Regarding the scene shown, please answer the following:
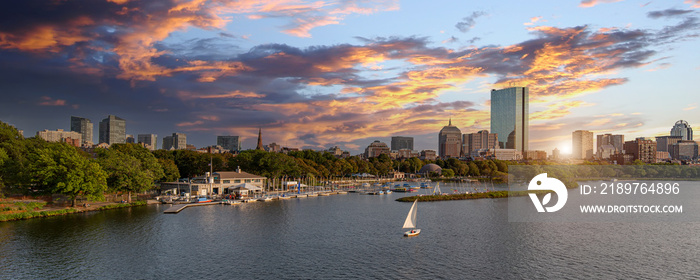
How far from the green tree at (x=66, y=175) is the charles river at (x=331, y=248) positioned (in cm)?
459

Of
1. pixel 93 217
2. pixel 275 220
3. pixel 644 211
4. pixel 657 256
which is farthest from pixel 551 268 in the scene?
pixel 93 217

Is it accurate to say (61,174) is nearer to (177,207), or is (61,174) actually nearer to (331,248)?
(177,207)

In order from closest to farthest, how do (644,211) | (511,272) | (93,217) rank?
(511,272) < (93,217) < (644,211)

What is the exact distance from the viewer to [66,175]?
2704 inches

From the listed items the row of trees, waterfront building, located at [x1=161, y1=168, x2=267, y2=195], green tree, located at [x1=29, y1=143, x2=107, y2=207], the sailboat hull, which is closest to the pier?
the row of trees

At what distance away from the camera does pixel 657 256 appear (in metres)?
46.0

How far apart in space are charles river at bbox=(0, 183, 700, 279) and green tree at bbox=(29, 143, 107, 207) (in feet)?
15.1

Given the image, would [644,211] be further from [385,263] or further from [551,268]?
[385,263]

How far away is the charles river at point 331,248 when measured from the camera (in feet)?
129

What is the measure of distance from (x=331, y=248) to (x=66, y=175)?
46.2 m

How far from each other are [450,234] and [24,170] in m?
63.8

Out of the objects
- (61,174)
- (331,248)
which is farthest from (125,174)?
(331,248)

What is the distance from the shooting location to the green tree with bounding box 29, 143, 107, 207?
68.1 metres

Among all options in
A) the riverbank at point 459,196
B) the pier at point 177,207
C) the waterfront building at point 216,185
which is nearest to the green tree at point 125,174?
the pier at point 177,207
